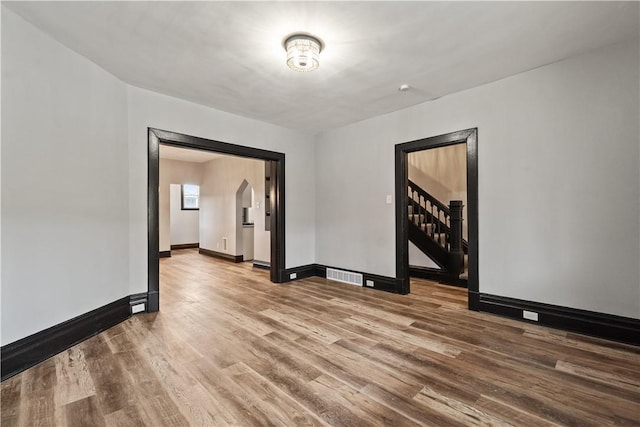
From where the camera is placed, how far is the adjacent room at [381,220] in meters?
1.84

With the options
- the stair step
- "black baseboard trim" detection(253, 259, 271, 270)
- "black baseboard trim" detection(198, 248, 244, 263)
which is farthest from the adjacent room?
"black baseboard trim" detection(198, 248, 244, 263)

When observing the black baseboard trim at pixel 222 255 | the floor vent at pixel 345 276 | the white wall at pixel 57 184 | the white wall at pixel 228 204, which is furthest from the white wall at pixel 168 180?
the floor vent at pixel 345 276

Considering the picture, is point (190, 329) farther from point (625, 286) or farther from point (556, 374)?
point (625, 286)

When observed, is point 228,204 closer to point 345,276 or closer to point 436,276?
point 345,276

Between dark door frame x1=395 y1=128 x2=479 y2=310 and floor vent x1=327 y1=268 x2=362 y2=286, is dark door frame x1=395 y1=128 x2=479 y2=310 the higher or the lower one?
the higher one

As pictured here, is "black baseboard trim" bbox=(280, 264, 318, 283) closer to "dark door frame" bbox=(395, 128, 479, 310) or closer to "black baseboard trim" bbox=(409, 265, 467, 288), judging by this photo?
"dark door frame" bbox=(395, 128, 479, 310)

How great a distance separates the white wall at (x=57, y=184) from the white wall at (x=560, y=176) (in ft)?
12.1

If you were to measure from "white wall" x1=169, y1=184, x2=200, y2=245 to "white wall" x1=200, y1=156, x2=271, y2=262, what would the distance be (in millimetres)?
1635

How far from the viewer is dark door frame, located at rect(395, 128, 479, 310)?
10.8 feet

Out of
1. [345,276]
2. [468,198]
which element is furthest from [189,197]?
[468,198]

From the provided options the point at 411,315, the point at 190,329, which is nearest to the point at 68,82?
the point at 190,329

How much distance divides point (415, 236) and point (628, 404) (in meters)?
3.56

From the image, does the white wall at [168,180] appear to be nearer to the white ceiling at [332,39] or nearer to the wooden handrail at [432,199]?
the white ceiling at [332,39]

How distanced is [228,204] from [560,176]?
257 inches
